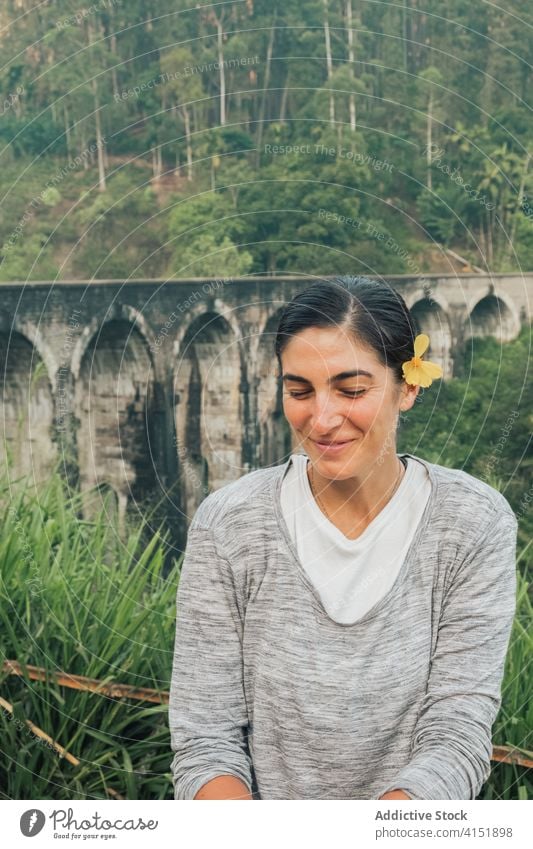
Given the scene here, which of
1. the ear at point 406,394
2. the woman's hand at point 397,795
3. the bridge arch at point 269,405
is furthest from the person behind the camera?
the bridge arch at point 269,405

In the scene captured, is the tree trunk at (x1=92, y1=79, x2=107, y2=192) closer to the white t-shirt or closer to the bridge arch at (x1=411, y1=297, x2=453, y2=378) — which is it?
the bridge arch at (x1=411, y1=297, x2=453, y2=378)

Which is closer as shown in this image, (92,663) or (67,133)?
(92,663)

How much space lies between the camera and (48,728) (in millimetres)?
1321

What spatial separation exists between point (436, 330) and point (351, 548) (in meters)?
0.71

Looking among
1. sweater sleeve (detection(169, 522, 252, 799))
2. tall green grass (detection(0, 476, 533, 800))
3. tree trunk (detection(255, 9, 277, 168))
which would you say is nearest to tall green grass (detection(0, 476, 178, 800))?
tall green grass (detection(0, 476, 533, 800))

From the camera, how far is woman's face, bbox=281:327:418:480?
951 millimetres

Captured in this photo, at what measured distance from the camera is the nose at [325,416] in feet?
3.18

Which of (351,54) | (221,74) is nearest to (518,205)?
(351,54)

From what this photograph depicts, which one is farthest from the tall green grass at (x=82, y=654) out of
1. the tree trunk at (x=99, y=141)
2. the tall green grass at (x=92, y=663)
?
the tree trunk at (x=99, y=141)

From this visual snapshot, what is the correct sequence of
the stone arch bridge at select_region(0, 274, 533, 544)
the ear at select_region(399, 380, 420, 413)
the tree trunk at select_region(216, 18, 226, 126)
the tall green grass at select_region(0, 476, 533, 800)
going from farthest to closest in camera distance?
1. the stone arch bridge at select_region(0, 274, 533, 544)
2. the tree trunk at select_region(216, 18, 226, 126)
3. the tall green grass at select_region(0, 476, 533, 800)
4. the ear at select_region(399, 380, 420, 413)

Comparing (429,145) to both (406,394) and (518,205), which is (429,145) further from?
(406,394)

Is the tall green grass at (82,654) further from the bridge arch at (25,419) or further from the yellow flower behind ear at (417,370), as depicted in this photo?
the yellow flower behind ear at (417,370)

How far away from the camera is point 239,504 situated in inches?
38.1
